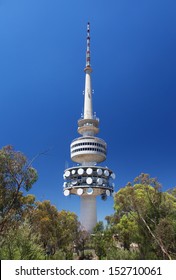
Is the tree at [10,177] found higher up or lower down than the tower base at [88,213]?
lower down

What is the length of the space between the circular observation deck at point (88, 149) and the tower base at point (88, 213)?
11310 mm

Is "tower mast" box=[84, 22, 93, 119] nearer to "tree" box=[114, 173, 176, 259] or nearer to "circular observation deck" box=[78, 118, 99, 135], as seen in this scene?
"circular observation deck" box=[78, 118, 99, 135]

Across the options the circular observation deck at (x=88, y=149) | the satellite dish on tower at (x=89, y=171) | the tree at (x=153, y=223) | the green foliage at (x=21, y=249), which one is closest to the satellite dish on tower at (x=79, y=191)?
the satellite dish on tower at (x=89, y=171)

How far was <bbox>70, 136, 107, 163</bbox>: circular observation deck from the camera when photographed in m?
85.6

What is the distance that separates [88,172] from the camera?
80812 millimetres

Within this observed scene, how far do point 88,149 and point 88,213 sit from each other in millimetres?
18129

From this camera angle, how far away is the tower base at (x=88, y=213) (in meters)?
83.1

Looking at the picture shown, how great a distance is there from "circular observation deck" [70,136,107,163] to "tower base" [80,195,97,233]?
1131 cm

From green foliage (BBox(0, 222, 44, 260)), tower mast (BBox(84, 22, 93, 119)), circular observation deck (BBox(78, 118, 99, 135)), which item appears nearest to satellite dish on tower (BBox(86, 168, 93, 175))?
circular observation deck (BBox(78, 118, 99, 135))

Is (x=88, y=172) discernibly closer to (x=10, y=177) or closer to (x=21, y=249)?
(x=10, y=177)

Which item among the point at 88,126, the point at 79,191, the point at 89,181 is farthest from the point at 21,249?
the point at 88,126

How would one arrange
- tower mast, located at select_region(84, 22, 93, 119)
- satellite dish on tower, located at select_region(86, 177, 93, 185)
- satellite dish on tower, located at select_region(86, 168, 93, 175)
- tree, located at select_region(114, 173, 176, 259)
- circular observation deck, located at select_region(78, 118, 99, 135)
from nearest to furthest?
tree, located at select_region(114, 173, 176, 259), satellite dish on tower, located at select_region(86, 177, 93, 185), satellite dish on tower, located at select_region(86, 168, 93, 175), circular observation deck, located at select_region(78, 118, 99, 135), tower mast, located at select_region(84, 22, 93, 119)

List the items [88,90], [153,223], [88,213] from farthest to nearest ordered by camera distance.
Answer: [88,90] → [88,213] → [153,223]

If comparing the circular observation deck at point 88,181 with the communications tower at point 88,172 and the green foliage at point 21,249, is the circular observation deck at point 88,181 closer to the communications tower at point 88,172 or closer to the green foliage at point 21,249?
the communications tower at point 88,172
